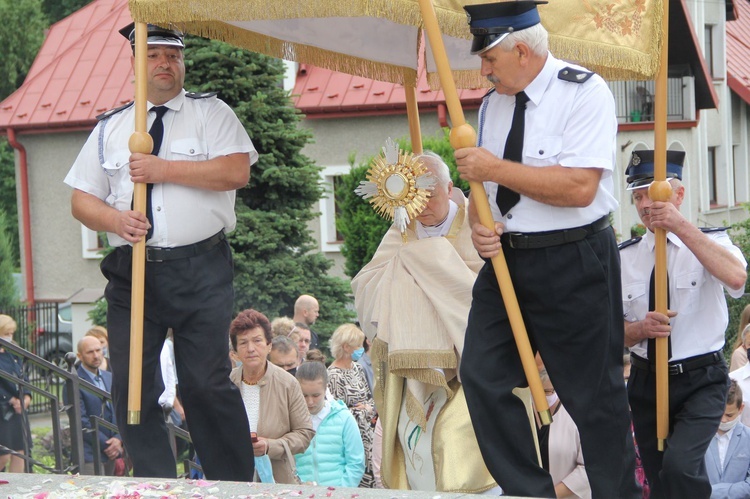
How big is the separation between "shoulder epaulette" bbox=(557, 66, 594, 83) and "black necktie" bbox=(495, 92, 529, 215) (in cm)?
17

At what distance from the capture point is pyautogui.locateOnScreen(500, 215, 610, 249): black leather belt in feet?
15.2

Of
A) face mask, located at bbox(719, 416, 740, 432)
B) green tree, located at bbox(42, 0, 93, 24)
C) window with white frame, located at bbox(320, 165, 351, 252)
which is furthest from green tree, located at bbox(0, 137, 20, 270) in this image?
face mask, located at bbox(719, 416, 740, 432)

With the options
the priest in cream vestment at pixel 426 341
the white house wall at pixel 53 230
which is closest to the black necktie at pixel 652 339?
the priest in cream vestment at pixel 426 341

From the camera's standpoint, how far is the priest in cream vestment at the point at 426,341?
5.63 meters

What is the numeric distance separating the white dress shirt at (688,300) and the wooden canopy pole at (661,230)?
0.13 m

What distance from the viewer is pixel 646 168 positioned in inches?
229

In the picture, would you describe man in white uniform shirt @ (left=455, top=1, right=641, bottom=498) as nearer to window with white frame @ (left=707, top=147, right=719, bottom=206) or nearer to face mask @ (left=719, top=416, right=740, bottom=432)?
face mask @ (left=719, top=416, right=740, bottom=432)

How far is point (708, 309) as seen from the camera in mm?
5645

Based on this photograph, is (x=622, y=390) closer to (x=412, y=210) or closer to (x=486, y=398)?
(x=486, y=398)

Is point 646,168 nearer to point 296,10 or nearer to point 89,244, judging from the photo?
point 296,10

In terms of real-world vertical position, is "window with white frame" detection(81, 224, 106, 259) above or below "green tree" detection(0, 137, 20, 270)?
below

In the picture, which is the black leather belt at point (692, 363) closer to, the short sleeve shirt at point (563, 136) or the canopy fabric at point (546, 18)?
the short sleeve shirt at point (563, 136)

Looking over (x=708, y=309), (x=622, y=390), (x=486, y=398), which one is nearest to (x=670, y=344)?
(x=708, y=309)

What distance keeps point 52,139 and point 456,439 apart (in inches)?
847
